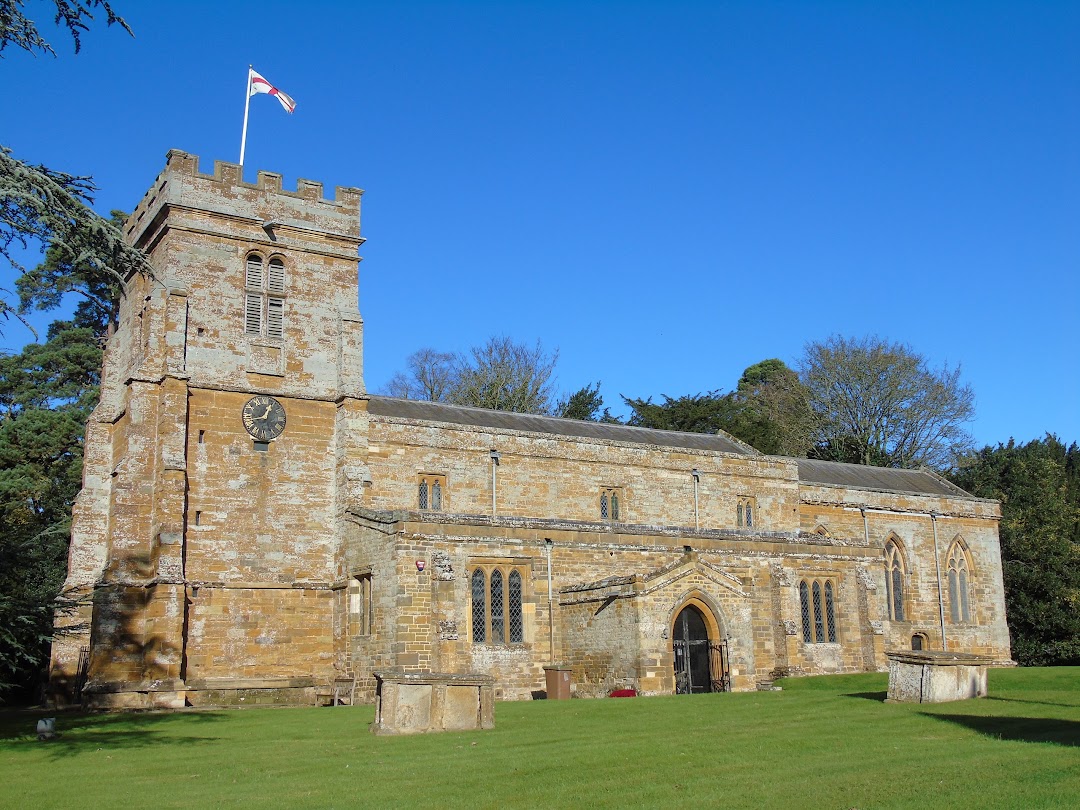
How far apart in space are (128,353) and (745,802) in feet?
86.5

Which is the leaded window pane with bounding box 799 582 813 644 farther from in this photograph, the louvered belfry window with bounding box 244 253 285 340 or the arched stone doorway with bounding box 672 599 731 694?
the louvered belfry window with bounding box 244 253 285 340

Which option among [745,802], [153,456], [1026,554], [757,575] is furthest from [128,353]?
[1026,554]

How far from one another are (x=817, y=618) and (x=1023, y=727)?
57.5 feet

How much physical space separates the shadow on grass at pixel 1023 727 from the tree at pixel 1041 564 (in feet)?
96.9

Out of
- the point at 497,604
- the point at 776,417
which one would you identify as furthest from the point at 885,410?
the point at 497,604

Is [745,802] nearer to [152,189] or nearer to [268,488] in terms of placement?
[268,488]

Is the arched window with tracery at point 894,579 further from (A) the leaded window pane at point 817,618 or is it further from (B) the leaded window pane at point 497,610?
(B) the leaded window pane at point 497,610

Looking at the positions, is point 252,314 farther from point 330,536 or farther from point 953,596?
point 953,596

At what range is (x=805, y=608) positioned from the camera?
3278 cm

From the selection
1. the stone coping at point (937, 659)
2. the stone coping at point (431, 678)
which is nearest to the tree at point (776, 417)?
the stone coping at point (937, 659)

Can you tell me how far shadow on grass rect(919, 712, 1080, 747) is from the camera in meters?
14.3

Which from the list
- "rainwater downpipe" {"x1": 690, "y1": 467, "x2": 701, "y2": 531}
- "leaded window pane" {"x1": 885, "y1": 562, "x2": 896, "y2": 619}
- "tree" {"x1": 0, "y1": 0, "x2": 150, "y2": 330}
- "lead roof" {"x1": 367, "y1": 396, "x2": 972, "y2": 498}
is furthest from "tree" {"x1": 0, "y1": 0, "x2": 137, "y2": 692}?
"leaded window pane" {"x1": 885, "y1": 562, "x2": 896, "y2": 619}

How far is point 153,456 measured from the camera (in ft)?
94.2

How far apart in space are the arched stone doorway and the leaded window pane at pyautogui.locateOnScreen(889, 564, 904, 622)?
1674 cm
